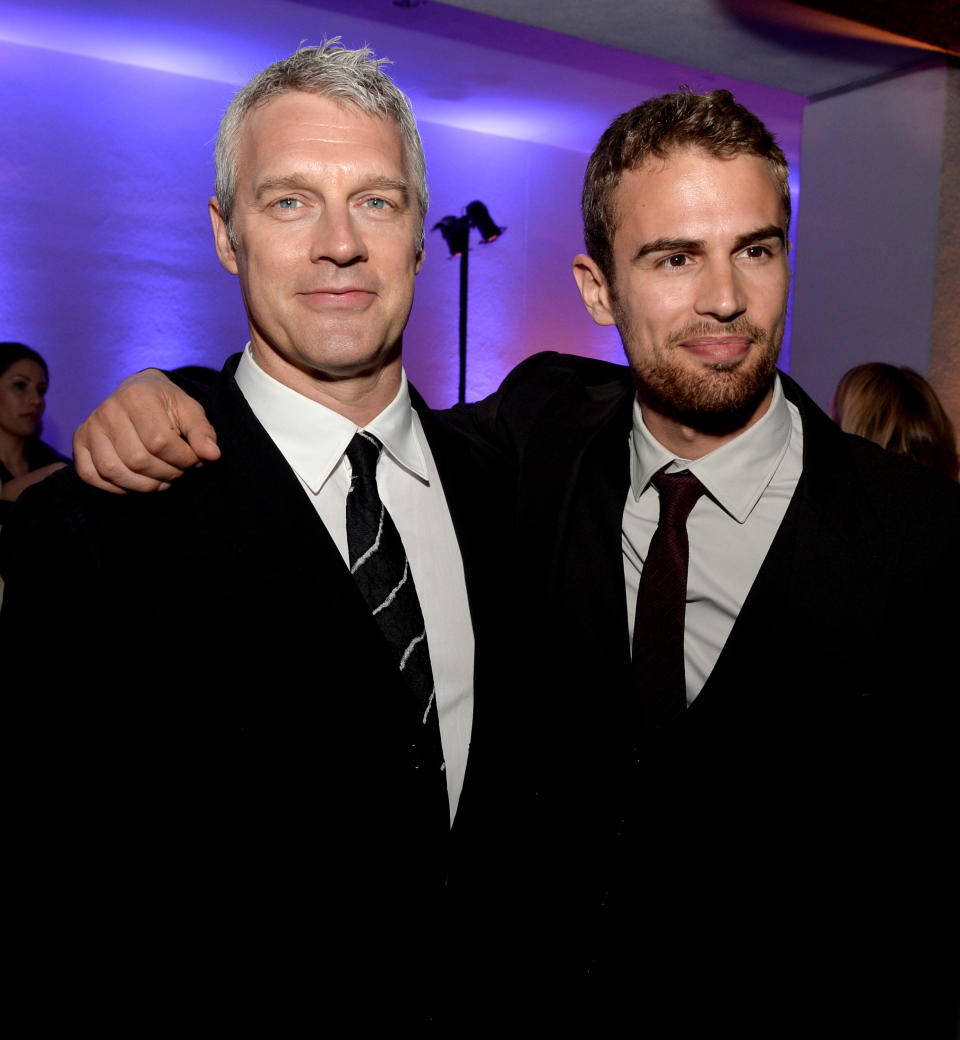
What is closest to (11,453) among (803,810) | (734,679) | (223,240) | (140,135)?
(140,135)

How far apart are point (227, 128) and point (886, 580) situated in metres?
1.23

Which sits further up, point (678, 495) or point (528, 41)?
point (528, 41)

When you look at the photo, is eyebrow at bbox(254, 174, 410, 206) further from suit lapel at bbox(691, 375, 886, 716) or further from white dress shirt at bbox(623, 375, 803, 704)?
suit lapel at bbox(691, 375, 886, 716)

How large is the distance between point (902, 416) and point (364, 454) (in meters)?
2.44

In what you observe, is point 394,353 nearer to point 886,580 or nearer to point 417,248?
point 417,248

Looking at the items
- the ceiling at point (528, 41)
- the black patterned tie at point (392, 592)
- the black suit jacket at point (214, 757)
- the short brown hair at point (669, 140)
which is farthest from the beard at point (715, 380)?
the ceiling at point (528, 41)

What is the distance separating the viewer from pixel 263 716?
1.26 meters

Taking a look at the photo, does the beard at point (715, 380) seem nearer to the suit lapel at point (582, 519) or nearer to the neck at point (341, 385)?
the suit lapel at point (582, 519)

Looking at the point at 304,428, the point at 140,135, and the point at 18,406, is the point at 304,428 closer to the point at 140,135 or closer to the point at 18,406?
the point at 18,406

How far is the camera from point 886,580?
1510 mm

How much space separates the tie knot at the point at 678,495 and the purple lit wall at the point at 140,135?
4.35 m

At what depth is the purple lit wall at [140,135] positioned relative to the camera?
Result: 539 cm

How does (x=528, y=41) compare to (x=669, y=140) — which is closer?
(x=669, y=140)

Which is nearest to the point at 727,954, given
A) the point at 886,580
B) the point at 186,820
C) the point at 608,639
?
the point at 608,639
